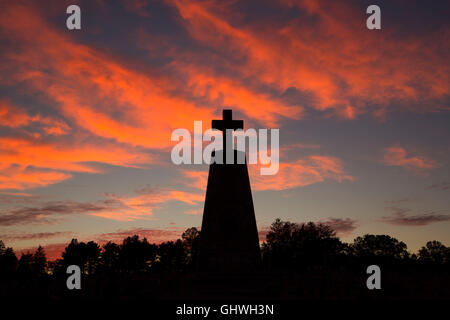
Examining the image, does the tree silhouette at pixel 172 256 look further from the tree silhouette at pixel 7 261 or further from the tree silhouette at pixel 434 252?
the tree silhouette at pixel 434 252

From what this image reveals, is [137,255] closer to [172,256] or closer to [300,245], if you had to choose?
[172,256]

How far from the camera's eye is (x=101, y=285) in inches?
582

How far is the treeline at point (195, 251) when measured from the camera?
54625mm

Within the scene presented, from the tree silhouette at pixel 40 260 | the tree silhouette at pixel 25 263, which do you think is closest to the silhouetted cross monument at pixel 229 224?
the tree silhouette at pixel 25 263

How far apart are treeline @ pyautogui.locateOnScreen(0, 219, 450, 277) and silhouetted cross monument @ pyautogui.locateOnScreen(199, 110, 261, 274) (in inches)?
1521

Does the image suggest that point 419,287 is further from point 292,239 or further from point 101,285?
point 292,239

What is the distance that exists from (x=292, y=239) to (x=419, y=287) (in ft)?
138

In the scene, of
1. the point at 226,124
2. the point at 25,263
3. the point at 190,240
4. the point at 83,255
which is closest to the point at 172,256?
the point at 190,240

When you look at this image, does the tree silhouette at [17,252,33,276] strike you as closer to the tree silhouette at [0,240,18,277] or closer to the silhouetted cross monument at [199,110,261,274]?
the tree silhouette at [0,240,18,277]

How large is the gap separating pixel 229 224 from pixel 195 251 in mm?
45005

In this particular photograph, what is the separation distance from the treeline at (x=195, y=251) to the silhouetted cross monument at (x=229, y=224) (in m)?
38.6

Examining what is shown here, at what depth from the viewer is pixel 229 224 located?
15172 mm
